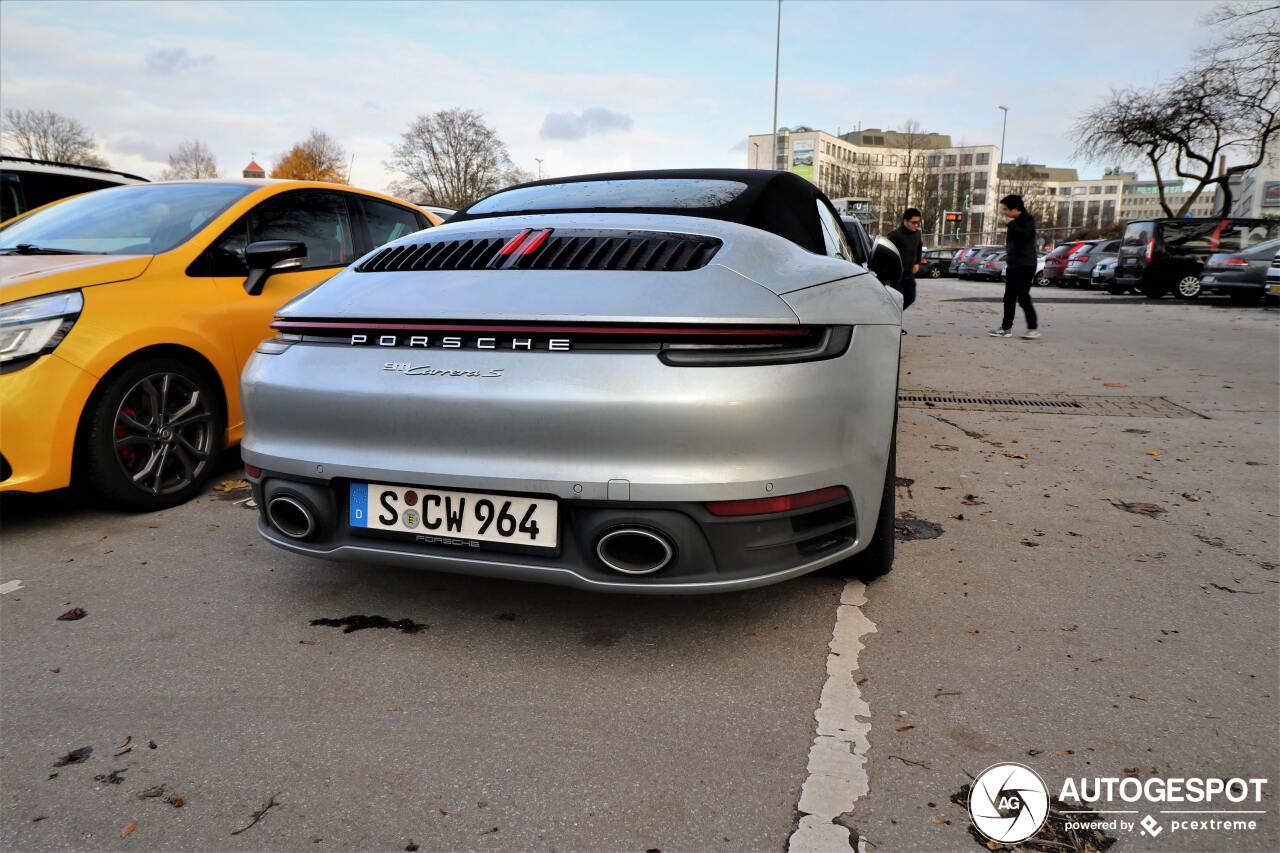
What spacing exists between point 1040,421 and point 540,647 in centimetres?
441

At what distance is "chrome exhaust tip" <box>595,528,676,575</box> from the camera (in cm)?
211

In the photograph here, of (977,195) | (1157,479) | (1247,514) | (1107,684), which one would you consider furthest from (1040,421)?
(977,195)

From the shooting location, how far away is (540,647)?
8.24 feet

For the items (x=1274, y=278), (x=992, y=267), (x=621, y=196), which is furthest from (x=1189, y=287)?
(x=621, y=196)

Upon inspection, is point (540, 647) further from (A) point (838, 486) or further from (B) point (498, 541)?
(A) point (838, 486)

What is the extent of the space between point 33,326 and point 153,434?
0.61 m

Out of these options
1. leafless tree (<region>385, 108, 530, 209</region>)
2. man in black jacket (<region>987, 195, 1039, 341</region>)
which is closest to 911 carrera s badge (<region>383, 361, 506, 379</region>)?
man in black jacket (<region>987, 195, 1039, 341</region>)

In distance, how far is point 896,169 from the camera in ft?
403

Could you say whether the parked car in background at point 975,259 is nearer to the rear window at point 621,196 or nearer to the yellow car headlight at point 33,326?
the rear window at point 621,196

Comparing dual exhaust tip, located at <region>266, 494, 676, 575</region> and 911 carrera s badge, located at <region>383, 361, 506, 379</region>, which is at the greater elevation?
911 carrera s badge, located at <region>383, 361, 506, 379</region>

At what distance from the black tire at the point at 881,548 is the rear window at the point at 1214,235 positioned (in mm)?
19703

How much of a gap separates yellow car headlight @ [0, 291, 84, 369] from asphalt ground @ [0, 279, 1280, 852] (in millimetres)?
755

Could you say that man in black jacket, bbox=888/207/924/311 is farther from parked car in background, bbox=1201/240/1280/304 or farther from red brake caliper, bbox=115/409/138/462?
parked car in background, bbox=1201/240/1280/304

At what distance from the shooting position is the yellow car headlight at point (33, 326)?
3271mm
